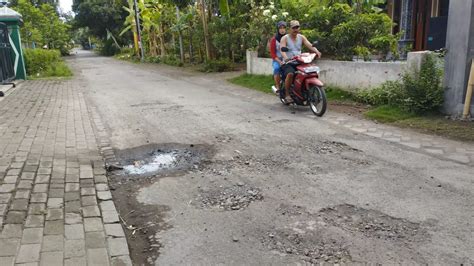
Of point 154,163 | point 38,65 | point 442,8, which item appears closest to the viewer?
point 154,163

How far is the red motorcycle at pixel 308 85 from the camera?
26.0 ft

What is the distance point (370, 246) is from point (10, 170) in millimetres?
4024

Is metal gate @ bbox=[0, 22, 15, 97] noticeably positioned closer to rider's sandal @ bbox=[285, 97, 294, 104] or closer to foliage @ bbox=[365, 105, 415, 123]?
rider's sandal @ bbox=[285, 97, 294, 104]

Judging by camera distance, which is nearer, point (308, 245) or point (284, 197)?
point (308, 245)

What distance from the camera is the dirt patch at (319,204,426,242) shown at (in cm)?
339

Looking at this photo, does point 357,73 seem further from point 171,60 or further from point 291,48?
point 171,60

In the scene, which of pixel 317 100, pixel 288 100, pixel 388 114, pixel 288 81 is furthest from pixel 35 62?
pixel 388 114

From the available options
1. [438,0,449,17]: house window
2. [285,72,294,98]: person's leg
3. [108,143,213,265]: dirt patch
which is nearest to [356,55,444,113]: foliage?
[285,72,294,98]: person's leg

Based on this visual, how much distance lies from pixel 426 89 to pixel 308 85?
2.05 meters

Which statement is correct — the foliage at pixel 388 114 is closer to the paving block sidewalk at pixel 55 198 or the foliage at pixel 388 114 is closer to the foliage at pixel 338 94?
the foliage at pixel 338 94

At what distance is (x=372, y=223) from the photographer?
142 inches

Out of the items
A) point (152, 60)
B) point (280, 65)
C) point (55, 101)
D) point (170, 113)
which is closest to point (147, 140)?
point (170, 113)

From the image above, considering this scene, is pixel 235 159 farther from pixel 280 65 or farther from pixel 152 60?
pixel 152 60

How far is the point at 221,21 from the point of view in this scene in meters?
17.9
